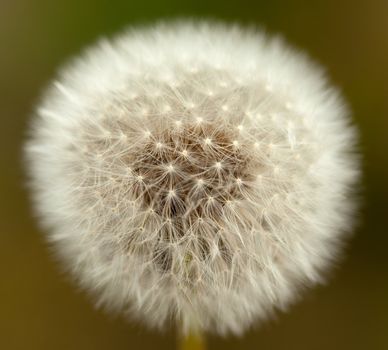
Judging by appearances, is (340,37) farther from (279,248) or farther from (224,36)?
(279,248)

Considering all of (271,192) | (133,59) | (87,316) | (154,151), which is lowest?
(87,316)

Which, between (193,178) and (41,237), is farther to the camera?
(41,237)

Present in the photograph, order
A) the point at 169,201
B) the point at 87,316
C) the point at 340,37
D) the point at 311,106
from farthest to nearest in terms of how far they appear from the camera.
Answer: the point at 340,37
the point at 87,316
the point at 311,106
the point at 169,201

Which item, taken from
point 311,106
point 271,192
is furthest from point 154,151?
point 311,106

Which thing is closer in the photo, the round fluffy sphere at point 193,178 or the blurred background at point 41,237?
the round fluffy sphere at point 193,178

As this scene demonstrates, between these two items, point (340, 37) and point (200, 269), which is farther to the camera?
point (340, 37)
